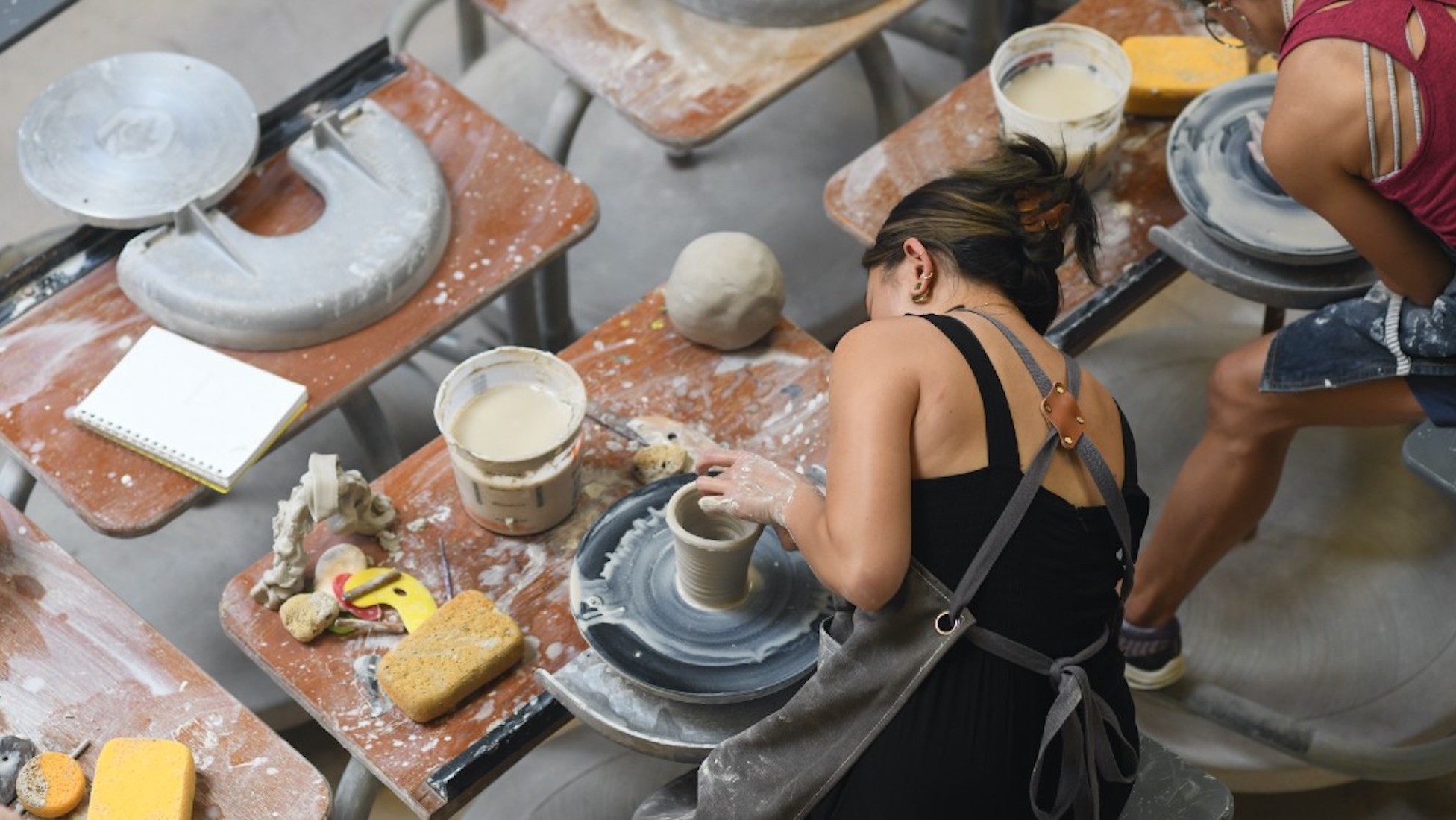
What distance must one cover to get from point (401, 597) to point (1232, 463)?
4.82 feet

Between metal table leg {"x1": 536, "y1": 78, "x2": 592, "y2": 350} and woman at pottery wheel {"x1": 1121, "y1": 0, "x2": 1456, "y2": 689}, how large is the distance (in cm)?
132

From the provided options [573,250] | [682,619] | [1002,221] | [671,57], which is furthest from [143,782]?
[573,250]

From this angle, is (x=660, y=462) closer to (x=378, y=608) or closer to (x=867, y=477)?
(x=378, y=608)

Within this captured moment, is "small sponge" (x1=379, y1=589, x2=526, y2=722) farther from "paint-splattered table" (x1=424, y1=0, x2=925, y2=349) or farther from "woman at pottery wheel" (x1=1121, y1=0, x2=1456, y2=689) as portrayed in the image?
"woman at pottery wheel" (x1=1121, y1=0, x2=1456, y2=689)

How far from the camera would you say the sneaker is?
3.00 meters

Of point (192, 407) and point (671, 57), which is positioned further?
point (671, 57)

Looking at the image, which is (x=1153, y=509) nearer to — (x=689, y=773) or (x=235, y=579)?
(x=689, y=773)

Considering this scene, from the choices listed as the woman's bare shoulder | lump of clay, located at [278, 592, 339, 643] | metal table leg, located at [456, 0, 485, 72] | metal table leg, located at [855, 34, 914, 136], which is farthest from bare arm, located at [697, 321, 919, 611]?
metal table leg, located at [456, 0, 485, 72]

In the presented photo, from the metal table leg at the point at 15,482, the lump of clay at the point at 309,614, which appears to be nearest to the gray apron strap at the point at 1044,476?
the lump of clay at the point at 309,614

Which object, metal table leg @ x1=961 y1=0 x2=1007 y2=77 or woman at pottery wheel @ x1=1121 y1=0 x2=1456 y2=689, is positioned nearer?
woman at pottery wheel @ x1=1121 y1=0 x2=1456 y2=689

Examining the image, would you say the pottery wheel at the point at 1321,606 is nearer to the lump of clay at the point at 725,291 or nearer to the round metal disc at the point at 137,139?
the lump of clay at the point at 725,291

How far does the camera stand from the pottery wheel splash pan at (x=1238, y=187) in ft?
9.29

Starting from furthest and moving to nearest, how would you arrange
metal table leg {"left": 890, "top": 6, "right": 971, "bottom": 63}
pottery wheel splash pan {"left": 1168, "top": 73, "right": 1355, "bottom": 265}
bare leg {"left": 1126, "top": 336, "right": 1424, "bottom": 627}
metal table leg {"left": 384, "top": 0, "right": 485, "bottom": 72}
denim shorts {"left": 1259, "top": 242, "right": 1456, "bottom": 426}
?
metal table leg {"left": 890, "top": 6, "right": 971, "bottom": 63}
metal table leg {"left": 384, "top": 0, "right": 485, "bottom": 72}
pottery wheel splash pan {"left": 1168, "top": 73, "right": 1355, "bottom": 265}
bare leg {"left": 1126, "top": 336, "right": 1424, "bottom": 627}
denim shorts {"left": 1259, "top": 242, "right": 1456, "bottom": 426}

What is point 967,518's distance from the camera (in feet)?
6.53
